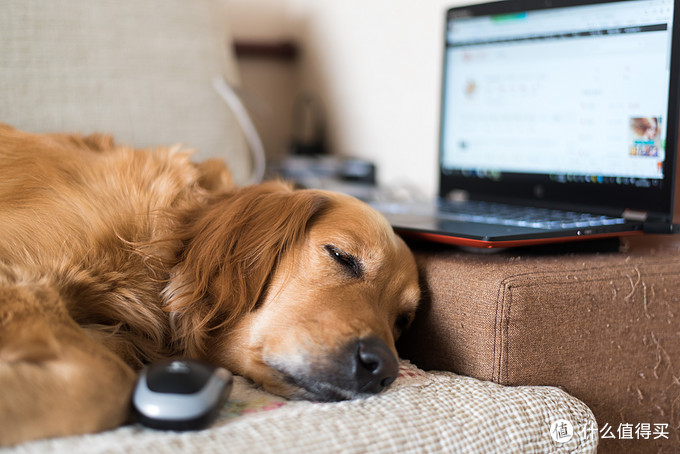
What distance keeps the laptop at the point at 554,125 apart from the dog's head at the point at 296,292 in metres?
0.18

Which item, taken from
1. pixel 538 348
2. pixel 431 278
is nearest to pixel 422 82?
pixel 431 278

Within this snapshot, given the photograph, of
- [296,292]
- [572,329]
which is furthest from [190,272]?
[572,329]

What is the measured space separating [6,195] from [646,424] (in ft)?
4.29

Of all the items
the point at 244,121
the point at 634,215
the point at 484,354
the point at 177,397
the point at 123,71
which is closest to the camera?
the point at 177,397

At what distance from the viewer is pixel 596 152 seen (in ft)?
4.91

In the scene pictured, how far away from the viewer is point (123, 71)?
1933mm

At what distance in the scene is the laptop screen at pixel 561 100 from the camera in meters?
1.37

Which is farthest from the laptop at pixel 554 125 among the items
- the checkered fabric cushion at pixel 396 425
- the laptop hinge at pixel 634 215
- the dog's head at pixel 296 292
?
the checkered fabric cushion at pixel 396 425

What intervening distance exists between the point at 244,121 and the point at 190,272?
1240mm

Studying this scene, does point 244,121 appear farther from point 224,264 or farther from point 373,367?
point 373,367

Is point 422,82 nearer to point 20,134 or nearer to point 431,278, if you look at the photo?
point 431,278

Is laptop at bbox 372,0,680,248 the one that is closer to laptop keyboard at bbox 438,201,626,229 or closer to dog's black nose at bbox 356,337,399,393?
laptop keyboard at bbox 438,201,626,229

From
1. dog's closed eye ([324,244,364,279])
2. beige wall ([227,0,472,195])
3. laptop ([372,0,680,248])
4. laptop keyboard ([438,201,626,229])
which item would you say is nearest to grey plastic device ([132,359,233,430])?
dog's closed eye ([324,244,364,279])

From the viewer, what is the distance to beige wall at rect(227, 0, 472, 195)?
2.41m
